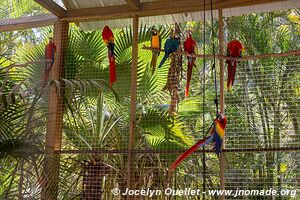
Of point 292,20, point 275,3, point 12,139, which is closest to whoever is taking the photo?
point 12,139

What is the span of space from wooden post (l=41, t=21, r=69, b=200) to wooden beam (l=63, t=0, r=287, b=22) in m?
0.18

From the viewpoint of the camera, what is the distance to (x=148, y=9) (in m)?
3.12

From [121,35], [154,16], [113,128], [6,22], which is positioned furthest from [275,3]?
[6,22]

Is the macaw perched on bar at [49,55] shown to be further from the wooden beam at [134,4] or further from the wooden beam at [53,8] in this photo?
the wooden beam at [134,4]

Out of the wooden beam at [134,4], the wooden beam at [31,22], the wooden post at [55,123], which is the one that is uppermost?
the wooden beam at [134,4]

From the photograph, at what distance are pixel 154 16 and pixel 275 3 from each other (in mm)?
968

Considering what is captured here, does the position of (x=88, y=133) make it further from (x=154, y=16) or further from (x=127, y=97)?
(x=154, y=16)

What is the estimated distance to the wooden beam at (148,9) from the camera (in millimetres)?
2990

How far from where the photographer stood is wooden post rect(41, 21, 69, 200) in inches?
109

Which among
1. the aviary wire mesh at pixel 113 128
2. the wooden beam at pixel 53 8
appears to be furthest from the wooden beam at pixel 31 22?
the aviary wire mesh at pixel 113 128

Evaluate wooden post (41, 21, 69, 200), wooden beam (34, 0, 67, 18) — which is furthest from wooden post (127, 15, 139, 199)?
wooden beam (34, 0, 67, 18)

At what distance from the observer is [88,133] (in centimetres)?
343

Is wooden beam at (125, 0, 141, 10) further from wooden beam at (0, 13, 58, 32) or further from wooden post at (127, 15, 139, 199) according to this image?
wooden beam at (0, 13, 58, 32)

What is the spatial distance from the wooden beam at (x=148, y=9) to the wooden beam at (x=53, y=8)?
0.05 meters
